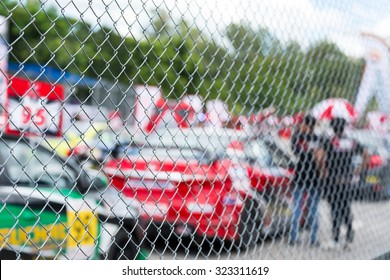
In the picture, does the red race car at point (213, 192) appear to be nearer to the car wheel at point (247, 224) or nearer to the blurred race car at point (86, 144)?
the car wheel at point (247, 224)

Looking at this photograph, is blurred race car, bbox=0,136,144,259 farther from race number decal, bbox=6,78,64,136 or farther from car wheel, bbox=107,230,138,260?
race number decal, bbox=6,78,64,136

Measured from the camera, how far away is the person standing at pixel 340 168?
544cm

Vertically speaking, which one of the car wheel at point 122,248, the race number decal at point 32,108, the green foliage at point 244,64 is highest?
the green foliage at point 244,64

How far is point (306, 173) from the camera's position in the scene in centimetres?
558

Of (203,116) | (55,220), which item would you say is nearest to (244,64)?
(203,116)

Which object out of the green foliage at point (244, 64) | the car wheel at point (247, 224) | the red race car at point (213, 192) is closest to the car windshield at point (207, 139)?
the red race car at point (213, 192)

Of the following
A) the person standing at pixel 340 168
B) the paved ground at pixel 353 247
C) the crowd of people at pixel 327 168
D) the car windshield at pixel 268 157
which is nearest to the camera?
the car windshield at pixel 268 157

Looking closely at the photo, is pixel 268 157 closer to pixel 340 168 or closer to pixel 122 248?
pixel 340 168

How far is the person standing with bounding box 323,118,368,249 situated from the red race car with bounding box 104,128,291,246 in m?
0.46

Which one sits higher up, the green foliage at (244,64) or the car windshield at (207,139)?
the green foliage at (244,64)

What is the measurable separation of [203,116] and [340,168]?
179cm

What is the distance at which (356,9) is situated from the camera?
4.61 metres

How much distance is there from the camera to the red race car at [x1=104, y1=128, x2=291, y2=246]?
3842mm

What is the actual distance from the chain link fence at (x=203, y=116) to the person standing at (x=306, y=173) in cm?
3
